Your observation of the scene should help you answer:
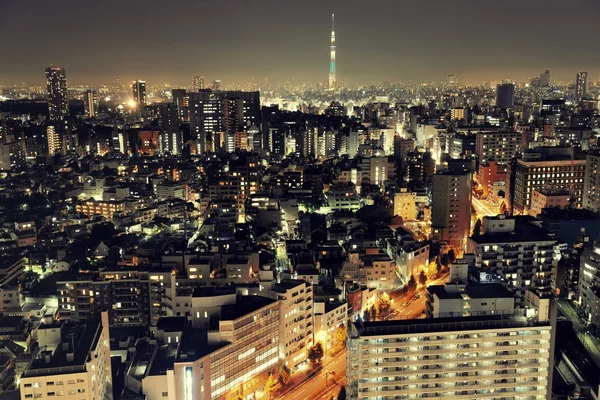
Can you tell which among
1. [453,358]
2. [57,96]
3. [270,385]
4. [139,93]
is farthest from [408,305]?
[139,93]

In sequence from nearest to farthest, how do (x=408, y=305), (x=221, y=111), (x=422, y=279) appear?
(x=408, y=305) → (x=422, y=279) → (x=221, y=111)

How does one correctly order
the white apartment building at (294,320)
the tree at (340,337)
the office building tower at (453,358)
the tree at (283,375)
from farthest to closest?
the tree at (340,337), the white apartment building at (294,320), the tree at (283,375), the office building tower at (453,358)

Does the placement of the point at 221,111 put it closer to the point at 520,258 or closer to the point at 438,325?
the point at 520,258

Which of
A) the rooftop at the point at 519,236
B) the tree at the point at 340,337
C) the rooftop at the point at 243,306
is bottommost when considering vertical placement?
the tree at the point at 340,337

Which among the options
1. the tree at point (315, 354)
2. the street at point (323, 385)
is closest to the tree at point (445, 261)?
the street at point (323, 385)

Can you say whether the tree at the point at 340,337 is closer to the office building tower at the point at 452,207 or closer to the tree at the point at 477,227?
the office building tower at the point at 452,207

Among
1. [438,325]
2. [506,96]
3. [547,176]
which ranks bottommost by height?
[438,325]
